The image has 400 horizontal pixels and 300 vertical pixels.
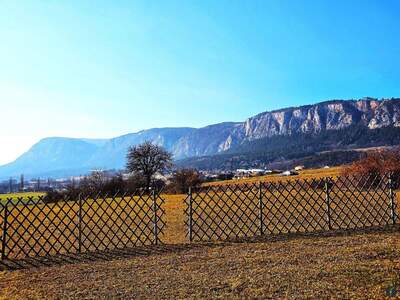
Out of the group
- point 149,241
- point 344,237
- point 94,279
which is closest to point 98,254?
point 149,241

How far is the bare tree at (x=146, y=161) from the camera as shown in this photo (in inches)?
1693

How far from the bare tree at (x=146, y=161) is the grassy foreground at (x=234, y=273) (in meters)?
33.0

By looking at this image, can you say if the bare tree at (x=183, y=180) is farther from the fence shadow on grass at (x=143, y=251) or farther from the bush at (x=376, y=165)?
the fence shadow on grass at (x=143, y=251)

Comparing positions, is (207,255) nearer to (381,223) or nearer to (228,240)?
(228,240)

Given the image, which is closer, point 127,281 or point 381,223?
point 127,281

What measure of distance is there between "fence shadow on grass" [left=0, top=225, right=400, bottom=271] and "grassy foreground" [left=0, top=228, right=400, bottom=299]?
0.14 meters

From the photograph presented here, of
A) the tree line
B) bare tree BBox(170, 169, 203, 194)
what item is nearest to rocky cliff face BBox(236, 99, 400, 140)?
the tree line

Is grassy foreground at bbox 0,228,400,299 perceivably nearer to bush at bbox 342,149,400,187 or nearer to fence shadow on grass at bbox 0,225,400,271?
fence shadow on grass at bbox 0,225,400,271

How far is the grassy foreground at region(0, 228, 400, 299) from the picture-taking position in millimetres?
6445

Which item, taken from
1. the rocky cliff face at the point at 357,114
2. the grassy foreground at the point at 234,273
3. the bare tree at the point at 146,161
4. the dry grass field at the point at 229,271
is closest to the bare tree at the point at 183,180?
the bare tree at the point at 146,161

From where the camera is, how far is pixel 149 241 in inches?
457

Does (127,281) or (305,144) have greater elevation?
(305,144)

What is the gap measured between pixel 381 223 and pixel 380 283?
6824 millimetres

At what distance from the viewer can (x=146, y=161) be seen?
43.4 m
